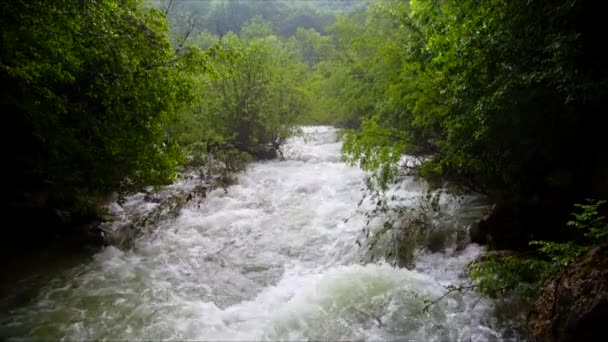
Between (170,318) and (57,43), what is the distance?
12.1 ft

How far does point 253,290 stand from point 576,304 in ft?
14.3

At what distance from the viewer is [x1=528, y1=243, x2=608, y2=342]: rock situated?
3498 mm

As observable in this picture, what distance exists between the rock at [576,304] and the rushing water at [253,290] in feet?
2.72

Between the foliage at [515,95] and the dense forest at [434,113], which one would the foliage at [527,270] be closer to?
the dense forest at [434,113]

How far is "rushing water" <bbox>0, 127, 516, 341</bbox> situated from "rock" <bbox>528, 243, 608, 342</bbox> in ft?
2.72

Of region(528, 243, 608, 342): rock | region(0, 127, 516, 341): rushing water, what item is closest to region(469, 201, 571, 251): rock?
region(0, 127, 516, 341): rushing water

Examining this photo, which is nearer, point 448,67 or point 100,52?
point 100,52

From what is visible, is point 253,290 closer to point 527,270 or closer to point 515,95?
point 527,270

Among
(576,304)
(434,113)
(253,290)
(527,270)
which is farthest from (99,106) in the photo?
(576,304)

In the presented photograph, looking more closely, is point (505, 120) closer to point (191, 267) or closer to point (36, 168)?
point (191, 267)

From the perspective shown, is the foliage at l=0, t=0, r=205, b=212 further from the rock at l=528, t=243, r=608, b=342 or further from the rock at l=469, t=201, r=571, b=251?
the rock at l=528, t=243, r=608, b=342

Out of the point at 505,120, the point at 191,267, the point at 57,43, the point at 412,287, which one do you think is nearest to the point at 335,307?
the point at 412,287

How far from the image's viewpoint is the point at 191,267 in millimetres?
7168

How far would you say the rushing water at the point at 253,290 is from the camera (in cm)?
506
